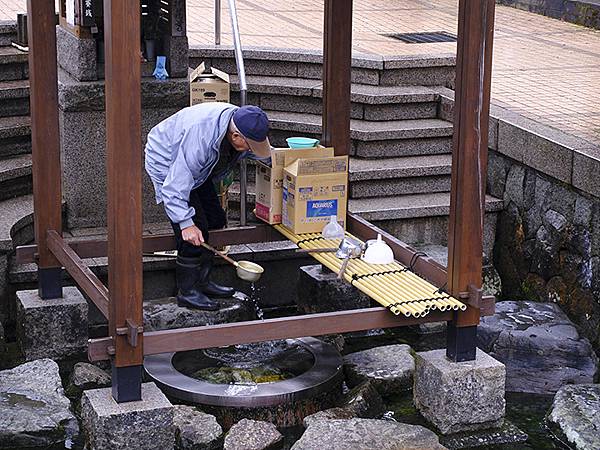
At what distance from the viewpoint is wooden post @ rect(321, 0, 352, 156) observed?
26.0 feet

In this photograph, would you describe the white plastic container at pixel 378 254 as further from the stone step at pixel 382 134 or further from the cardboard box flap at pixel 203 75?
the stone step at pixel 382 134

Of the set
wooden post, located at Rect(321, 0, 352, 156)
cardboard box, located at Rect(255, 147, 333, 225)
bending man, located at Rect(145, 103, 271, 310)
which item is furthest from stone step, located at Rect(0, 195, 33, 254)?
wooden post, located at Rect(321, 0, 352, 156)

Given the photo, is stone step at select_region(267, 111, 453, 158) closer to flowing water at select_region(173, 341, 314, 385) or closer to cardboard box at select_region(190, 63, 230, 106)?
cardboard box at select_region(190, 63, 230, 106)

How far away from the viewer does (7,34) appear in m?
10.1

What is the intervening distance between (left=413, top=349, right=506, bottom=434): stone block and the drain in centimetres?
611

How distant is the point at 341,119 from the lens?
827cm

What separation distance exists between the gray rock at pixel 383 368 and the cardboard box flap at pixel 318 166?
4.07 feet

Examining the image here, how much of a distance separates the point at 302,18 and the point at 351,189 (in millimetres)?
4894

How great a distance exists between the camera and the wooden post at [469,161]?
6273 millimetres

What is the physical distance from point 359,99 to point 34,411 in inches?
176

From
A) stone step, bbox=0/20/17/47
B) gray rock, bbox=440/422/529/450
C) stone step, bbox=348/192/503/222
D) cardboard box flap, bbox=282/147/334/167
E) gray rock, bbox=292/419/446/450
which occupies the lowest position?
gray rock, bbox=440/422/529/450

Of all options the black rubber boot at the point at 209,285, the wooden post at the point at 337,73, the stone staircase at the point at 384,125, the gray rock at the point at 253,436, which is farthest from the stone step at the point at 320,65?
the gray rock at the point at 253,436

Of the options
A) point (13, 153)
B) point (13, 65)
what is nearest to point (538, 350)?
point (13, 153)

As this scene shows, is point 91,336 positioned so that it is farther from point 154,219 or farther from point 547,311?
point 547,311
